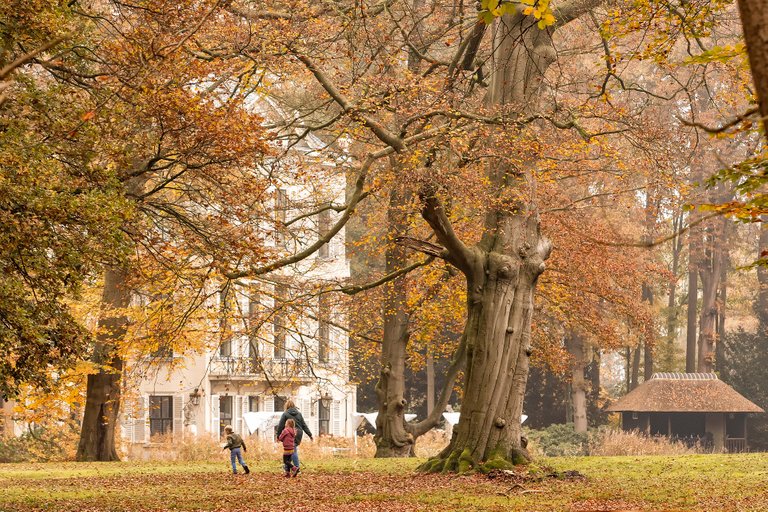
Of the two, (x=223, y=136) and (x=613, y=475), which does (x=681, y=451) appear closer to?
(x=613, y=475)

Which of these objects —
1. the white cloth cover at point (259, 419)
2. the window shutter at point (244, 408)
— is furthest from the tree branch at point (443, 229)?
the window shutter at point (244, 408)

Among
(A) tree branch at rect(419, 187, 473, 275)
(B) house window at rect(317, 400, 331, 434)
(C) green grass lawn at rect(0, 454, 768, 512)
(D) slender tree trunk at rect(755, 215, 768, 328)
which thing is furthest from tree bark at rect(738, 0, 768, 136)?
(D) slender tree trunk at rect(755, 215, 768, 328)

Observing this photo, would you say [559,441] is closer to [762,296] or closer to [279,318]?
[762,296]

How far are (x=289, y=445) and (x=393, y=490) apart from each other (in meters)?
4.89

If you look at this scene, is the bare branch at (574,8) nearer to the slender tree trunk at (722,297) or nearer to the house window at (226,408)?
the house window at (226,408)

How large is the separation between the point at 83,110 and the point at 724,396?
125 ft

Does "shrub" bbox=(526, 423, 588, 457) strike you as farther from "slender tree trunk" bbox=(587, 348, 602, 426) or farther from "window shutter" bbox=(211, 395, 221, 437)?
"window shutter" bbox=(211, 395, 221, 437)

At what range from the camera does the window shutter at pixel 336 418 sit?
53.7 meters

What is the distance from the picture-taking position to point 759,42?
4141 millimetres

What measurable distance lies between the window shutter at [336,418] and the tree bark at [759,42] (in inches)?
Answer: 1970

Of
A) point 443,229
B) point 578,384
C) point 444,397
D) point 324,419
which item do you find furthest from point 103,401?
point 578,384

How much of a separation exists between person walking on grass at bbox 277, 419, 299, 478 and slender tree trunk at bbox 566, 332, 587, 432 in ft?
98.0

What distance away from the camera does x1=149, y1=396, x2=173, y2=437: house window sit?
48.8 metres

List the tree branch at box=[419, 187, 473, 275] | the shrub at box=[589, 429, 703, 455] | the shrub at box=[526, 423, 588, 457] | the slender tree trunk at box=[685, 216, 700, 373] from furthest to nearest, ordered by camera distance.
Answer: the slender tree trunk at box=[685, 216, 700, 373]
the shrub at box=[526, 423, 588, 457]
the shrub at box=[589, 429, 703, 455]
the tree branch at box=[419, 187, 473, 275]
